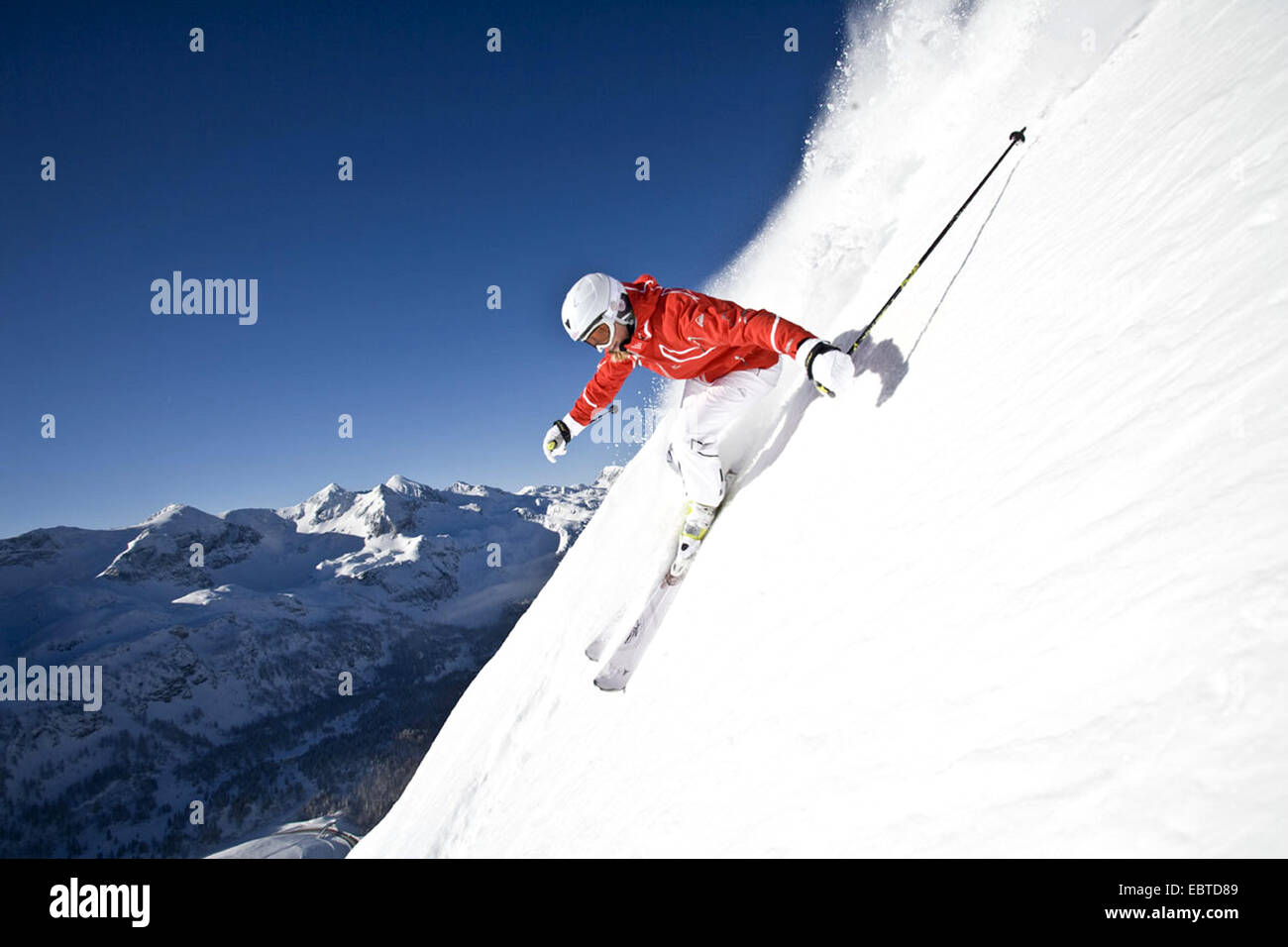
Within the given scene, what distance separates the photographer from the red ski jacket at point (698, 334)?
4801 mm

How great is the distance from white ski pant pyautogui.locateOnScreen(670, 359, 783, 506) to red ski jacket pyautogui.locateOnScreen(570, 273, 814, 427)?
121 millimetres

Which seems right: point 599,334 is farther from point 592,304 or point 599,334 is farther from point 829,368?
point 829,368

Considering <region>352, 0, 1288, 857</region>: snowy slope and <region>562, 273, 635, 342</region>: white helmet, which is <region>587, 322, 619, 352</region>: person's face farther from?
<region>352, 0, 1288, 857</region>: snowy slope

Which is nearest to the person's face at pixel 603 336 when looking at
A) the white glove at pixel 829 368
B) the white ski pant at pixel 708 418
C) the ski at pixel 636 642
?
the white ski pant at pixel 708 418

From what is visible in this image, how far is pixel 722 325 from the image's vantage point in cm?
496

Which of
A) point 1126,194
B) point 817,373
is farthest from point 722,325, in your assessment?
point 1126,194

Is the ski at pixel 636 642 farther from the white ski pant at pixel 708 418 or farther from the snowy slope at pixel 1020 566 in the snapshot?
the white ski pant at pixel 708 418

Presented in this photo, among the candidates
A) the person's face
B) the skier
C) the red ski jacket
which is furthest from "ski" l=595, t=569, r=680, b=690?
the person's face

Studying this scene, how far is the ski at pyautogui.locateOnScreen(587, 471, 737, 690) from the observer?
5.62m

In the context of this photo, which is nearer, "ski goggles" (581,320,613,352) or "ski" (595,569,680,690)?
"ski goggles" (581,320,613,352)

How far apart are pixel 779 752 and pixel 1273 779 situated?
1.73 m

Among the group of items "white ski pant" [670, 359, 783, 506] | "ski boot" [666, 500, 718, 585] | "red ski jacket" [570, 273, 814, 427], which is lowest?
"ski boot" [666, 500, 718, 585]
